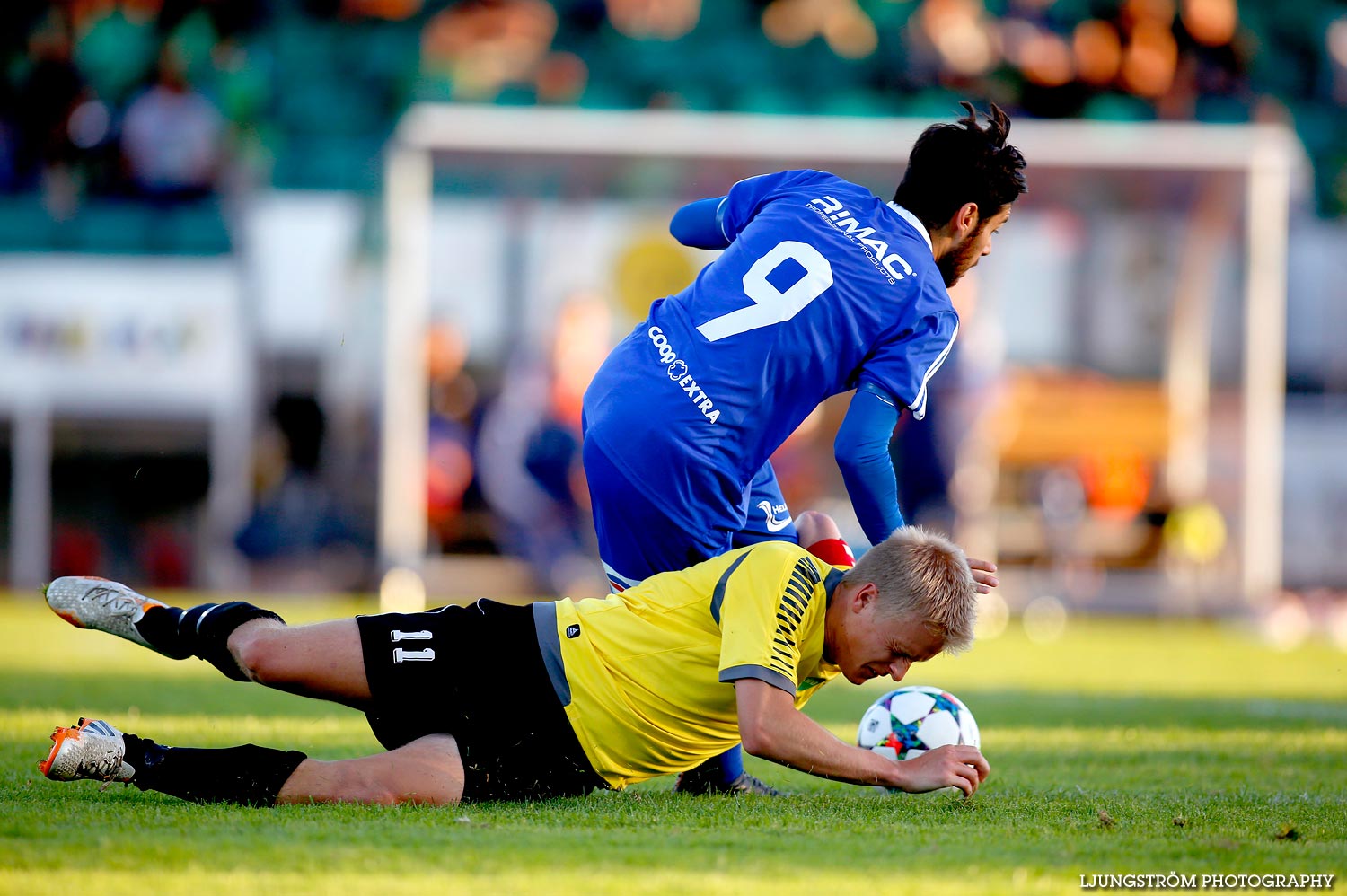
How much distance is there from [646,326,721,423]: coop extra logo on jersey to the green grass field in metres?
1.04

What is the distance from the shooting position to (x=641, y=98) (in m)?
15.7

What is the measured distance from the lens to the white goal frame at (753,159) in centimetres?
1223

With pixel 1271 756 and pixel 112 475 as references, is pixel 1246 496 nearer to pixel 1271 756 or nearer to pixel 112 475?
pixel 1271 756

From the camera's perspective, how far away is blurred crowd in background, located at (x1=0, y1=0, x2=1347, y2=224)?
14.6m

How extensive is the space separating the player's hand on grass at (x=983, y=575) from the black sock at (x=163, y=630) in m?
2.08

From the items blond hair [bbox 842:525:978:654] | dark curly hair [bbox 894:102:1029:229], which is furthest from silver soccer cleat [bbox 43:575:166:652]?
dark curly hair [bbox 894:102:1029:229]

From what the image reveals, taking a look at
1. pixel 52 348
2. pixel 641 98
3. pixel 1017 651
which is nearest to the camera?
pixel 1017 651

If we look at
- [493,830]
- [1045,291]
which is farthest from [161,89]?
[493,830]

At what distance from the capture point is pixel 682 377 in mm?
4125

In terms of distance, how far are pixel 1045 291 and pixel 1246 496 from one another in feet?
10.0

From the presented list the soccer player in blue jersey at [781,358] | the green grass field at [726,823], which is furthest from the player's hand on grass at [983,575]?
the green grass field at [726,823]

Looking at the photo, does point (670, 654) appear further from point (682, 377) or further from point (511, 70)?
point (511, 70)

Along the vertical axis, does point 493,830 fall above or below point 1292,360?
below

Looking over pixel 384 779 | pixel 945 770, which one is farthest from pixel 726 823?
pixel 384 779
